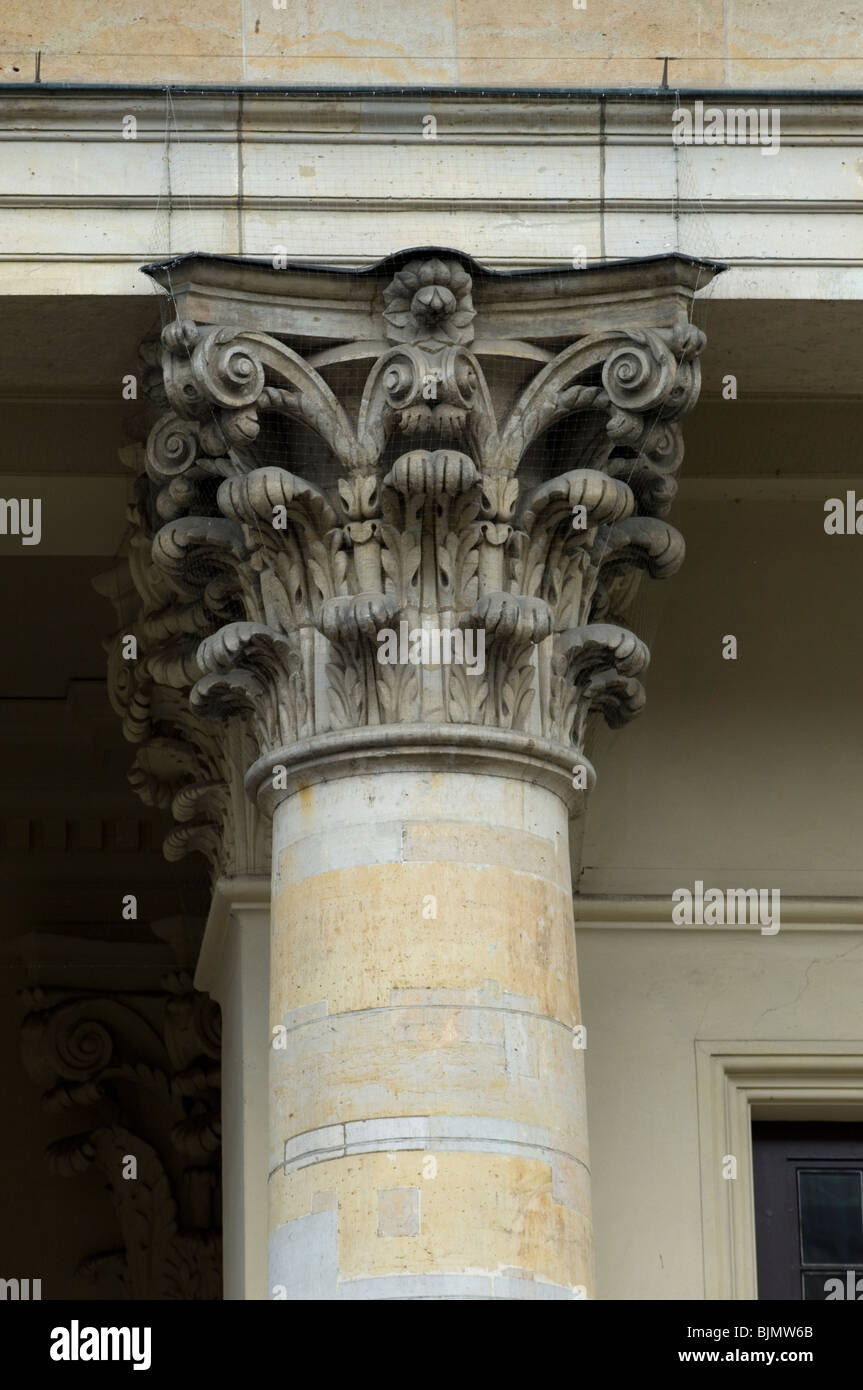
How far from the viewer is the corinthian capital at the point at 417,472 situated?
1006cm

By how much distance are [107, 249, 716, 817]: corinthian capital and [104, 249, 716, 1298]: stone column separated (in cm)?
1

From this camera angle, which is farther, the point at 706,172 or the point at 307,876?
the point at 706,172

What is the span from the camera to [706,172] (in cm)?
1066

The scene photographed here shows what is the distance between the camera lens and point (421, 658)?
1004 centimetres

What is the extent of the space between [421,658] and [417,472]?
617 millimetres

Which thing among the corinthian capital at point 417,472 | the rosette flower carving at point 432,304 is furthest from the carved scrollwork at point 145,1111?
the rosette flower carving at point 432,304

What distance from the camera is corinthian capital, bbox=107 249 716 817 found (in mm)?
10062

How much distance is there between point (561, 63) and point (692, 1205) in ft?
14.5

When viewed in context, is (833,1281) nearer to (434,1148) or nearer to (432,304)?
(434,1148)

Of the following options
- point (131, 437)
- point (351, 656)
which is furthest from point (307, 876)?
point (131, 437)
